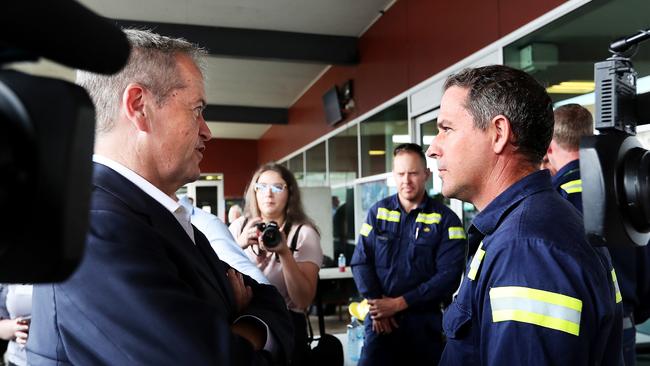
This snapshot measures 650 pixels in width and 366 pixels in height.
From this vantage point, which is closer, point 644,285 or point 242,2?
point 644,285

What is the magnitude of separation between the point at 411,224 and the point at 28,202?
8.19ft

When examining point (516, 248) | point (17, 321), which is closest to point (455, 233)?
point (516, 248)

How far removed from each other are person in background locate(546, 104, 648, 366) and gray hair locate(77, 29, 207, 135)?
1338mm

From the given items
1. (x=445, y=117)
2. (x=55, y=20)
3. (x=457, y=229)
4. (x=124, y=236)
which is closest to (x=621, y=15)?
(x=457, y=229)

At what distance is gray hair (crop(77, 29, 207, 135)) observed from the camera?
99 centimetres

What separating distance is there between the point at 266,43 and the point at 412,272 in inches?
158

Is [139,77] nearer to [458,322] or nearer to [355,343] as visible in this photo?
[458,322]

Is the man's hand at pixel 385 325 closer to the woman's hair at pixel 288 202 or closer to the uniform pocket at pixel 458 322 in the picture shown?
the woman's hair at pixel 288 202

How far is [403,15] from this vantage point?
495 centimetres

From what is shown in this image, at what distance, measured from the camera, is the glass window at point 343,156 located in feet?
21.5

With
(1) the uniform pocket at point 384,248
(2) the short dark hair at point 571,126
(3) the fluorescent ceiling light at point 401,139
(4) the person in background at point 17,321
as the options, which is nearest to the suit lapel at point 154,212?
(4) the person in background at point 17,321

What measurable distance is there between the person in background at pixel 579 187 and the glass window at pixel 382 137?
282 centimetres

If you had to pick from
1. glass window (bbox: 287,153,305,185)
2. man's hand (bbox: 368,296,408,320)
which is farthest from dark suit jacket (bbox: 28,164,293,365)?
→ glass window (bbox: 287,153,305,185)

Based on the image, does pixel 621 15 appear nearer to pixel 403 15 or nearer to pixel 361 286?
pixel 361 286
